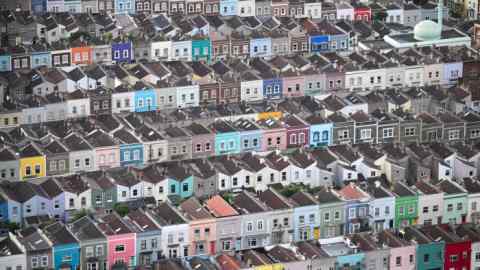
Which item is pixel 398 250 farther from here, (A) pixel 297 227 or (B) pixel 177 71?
(B) pixel 177 71

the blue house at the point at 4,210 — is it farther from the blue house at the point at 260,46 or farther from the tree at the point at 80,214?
the blue house at the point at 260,46

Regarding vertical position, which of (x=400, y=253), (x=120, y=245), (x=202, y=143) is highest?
(x=202, y=143)

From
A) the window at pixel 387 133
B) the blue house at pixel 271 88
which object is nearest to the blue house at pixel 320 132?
the window at pixel 387 133

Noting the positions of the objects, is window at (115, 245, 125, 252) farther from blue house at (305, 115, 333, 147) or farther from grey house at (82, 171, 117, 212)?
blue house at (305, 115, 333, 147)

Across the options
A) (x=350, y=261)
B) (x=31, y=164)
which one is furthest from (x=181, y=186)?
(x=350, y=261)

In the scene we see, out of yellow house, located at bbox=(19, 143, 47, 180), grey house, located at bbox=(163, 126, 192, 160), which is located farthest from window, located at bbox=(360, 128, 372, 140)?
yellow house, located at bbox=(19, 143, 47, 180)

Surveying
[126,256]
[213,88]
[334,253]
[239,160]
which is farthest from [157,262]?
[213,88]

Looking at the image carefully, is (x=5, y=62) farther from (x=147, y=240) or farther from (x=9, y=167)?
(x=147, y=240)
